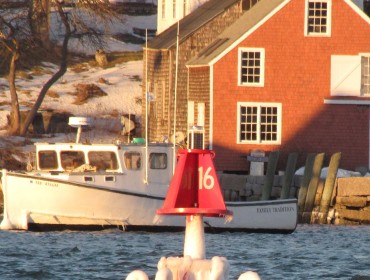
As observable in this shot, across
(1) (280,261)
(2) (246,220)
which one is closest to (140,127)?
(2) (246,220)

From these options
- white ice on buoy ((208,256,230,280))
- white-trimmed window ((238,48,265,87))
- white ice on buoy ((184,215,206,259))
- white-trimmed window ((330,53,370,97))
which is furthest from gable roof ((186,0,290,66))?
white ice on buoy ((208,256,230,280))

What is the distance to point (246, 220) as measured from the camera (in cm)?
3781

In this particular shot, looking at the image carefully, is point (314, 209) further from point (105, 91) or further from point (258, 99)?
point (105, 91)

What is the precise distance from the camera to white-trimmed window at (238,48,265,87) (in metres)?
47.9

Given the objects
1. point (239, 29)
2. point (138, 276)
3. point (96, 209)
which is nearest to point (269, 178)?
point (239, 29)

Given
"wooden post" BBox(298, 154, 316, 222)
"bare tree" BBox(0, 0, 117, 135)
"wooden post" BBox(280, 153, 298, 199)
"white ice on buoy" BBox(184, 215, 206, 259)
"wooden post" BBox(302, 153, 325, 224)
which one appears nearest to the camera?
"white ice on buoy" BBox(184, 215, 206, 259)

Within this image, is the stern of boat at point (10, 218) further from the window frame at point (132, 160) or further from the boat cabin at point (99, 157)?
the window frame at point (132, 160)

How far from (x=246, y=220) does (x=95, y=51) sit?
30.0 m

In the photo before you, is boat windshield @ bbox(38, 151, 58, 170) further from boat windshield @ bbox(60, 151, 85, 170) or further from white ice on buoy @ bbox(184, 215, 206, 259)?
white ice on buoy @ bbox(184, 215, 206, 259)

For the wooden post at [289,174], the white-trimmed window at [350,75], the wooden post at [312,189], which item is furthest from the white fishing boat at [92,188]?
the white-trimmed window at [350,75]

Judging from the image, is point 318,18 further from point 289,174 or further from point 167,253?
point 167,253

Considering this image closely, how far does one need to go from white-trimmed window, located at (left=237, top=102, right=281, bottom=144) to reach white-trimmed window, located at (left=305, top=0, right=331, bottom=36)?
104 inches

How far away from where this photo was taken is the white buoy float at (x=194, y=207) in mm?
10812

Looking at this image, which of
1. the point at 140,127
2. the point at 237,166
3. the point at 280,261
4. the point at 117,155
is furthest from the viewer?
the point at 140,127
